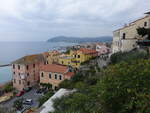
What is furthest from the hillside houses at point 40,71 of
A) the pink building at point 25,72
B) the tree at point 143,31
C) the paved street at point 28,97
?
the tree at point 143,31

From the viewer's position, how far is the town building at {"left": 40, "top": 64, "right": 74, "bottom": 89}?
2783 cm

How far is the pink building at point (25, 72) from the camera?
31.2 metres

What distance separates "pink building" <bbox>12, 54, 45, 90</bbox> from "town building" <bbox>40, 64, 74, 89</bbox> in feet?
11.4

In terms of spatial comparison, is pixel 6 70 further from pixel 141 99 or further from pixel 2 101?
pixel 141 99

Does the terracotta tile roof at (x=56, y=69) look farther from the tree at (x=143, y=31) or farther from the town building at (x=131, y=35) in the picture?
the tree at (x=143, y=31)

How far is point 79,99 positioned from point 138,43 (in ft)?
59.9

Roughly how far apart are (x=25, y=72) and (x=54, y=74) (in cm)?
632

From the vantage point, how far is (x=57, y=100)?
1248 cm

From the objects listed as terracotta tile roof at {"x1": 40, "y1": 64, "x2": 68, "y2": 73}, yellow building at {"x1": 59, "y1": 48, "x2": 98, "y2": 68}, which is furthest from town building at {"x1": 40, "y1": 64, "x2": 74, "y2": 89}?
yellow building at {"x1": 59, "y1": 48, "x2": 98, "y2": 68}

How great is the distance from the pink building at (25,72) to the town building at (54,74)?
11.4 ft

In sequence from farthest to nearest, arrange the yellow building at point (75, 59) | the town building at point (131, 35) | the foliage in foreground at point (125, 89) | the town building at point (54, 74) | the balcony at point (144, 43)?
the yellow building at point (75, 59)
the town building at point (54, 74)
the town building at point (131, 35)
the balcony at point (144, 43)
the foliage in foreground at point (125, 89)

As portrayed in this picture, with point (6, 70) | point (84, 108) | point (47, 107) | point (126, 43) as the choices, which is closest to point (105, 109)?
point (84, 108)

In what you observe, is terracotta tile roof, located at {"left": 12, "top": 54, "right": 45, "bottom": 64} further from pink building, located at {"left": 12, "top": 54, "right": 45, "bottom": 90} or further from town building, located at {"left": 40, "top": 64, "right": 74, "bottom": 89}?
town building, located at {"left": 40, "top": 64, "right": 74, "bottom": 89}

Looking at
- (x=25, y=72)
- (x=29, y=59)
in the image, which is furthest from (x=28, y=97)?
(x=29, y=59)
